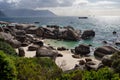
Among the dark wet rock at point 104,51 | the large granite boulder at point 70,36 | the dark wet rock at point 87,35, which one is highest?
the dark wet rock at point 104,51

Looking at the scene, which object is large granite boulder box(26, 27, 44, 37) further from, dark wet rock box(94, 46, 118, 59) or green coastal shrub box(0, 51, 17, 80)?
green coastal shrub box(0, 51, 17, 80)

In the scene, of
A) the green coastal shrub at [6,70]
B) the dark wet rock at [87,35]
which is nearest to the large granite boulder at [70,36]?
the dark wet rock at [87,35]

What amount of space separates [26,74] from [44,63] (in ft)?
32.0

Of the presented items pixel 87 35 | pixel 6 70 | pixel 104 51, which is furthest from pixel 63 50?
pixel 6 70

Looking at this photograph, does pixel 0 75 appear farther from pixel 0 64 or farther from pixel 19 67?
pixel 19 67

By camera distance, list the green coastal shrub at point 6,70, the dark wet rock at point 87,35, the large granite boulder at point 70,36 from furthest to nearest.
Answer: the dark wet rock at point 87,35 < the large granite boulder at point 70,36 < the green coastal shrub at point 6,70

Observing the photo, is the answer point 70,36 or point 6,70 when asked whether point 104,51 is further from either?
point 6,70

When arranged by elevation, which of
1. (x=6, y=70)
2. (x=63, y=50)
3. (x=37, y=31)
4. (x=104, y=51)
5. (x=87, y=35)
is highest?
(x=6, y=70)

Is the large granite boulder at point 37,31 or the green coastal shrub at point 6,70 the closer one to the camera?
the green coastal shrub at point 6,70

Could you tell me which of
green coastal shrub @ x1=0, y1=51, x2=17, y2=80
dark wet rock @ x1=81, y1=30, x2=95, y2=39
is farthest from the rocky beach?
green coastal shrub @ x1=0, y1=51, x2=17, y2=80

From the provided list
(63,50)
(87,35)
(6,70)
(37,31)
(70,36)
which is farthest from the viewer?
(37,31)

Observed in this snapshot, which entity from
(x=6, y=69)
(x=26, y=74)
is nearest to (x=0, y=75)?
(x=6, y=69)

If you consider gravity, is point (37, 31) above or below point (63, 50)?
below

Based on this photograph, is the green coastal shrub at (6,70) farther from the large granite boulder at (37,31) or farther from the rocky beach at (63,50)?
the large granite boulder at (37,31)
